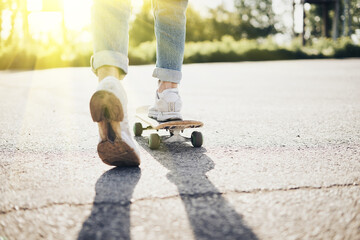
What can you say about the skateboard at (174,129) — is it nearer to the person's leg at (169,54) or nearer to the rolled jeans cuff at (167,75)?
the person's leg at (169,54)

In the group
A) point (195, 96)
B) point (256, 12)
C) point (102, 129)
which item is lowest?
point (195, 96)

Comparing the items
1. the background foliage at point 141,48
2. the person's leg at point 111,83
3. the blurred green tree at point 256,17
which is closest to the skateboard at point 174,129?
the person's leg at point 111,83

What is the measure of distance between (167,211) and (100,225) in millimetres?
225

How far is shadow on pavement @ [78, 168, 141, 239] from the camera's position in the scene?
112 centimetres

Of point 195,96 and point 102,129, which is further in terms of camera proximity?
point 195,96

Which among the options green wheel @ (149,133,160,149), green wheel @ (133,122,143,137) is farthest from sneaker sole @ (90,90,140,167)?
green wheel @ (133,122,143,137)

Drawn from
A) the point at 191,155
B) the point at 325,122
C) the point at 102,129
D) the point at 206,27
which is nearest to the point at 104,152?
the point at 102,129

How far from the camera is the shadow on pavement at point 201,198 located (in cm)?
113

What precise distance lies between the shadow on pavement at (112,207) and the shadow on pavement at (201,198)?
0.62ft

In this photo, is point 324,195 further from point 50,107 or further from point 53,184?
point 50,107

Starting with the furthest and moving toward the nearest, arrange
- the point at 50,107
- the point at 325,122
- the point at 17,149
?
the point at 50,107, the point at 325,122, the point at 17,149

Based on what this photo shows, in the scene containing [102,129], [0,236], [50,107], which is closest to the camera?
[0,236]

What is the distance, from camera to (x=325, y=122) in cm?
324

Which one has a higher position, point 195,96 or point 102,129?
point 102,129
